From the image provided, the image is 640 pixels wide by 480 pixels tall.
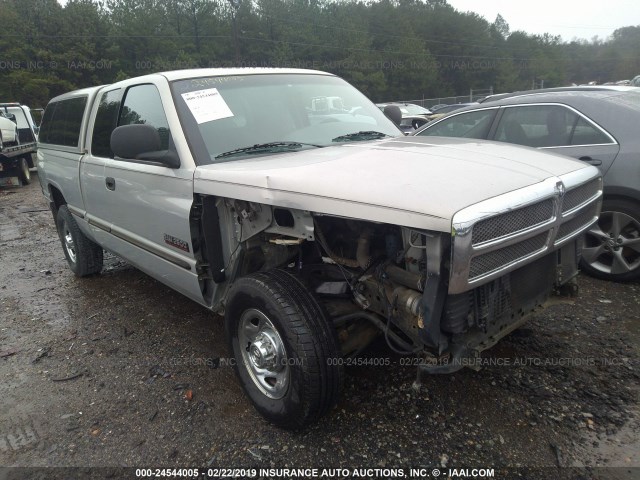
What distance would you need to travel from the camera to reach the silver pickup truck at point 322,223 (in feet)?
6.52

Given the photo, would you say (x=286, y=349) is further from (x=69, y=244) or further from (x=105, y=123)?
(x=69, y=244)

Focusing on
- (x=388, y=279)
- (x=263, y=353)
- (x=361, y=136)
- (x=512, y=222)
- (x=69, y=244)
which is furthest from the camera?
(x=69, y=244)

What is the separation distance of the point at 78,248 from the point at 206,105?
2969 mm

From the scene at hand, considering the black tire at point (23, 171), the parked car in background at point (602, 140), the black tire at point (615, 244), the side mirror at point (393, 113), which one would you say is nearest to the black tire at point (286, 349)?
the side mirror at point (393, 113)

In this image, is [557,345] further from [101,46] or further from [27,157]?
[101,46]

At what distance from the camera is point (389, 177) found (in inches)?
83.3

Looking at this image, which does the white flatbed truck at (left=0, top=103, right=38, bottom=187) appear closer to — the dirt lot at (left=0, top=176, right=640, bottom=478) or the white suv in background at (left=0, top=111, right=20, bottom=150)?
the white suv in background at (left=0, top=111, right=20, bottom=150)

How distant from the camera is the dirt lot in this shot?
7.84ft

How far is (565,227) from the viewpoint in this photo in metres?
2.42

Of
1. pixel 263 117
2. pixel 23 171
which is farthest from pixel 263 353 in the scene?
pixel 23 171

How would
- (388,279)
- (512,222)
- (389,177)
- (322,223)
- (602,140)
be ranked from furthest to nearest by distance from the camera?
(602,140) → (322,223) → (388,279) → (389,177) → (512,222)

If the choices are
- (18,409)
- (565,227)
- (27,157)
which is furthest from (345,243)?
(27,157)

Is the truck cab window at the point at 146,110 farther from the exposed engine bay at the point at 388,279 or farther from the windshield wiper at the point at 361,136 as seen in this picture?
the windshield wiper at the point at 361,136

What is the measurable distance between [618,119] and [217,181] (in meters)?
3.46
